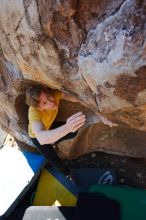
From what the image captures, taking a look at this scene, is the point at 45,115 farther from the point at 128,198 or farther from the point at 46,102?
the point at 128,198

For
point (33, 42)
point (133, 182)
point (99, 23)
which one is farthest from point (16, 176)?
point (99, 23)

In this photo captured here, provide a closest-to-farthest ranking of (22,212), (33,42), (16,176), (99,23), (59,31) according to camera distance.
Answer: (99,23) → (59,31) → (33,42) → (22,212) → (16,176)

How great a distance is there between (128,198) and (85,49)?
46.8 inches

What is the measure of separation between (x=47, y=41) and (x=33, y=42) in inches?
3.3

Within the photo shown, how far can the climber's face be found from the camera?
7.35 ft

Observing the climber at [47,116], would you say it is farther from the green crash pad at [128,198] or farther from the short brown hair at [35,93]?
the green crash pad at [128,198]

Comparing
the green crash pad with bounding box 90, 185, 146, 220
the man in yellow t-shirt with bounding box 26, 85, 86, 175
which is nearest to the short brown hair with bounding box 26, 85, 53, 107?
the man in yellow t-shirt with bounding box 26, 85, 86, 175

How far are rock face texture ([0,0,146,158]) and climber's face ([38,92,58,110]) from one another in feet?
0.34

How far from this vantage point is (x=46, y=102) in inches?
89.9

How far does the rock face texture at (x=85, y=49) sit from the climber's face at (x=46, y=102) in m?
0.10

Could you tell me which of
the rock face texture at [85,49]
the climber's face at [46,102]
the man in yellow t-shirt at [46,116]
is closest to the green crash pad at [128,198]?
the man in yellow t-shirt at [46,116]

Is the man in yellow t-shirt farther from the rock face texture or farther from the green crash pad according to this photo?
the green crash pad

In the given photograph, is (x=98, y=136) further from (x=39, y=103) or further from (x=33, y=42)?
(x=33, y=42)

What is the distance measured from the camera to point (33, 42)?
182 centimetres
